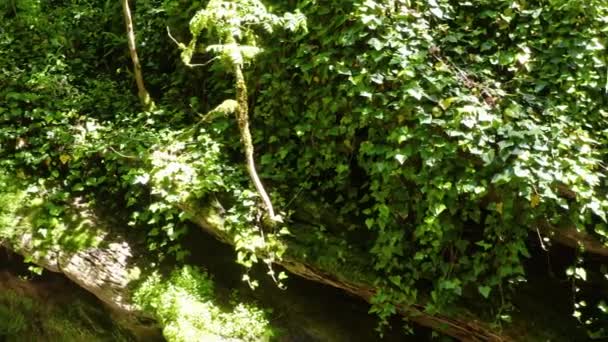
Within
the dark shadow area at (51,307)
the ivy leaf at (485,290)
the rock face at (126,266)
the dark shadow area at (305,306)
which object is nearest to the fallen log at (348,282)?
the rock face at (126,266)

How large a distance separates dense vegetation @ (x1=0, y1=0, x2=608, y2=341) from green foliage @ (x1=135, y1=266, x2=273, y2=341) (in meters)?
0.02

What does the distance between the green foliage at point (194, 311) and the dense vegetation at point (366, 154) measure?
2 cm

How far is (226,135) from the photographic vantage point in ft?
16.6

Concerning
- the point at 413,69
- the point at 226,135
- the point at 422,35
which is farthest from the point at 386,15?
the point at 226,135

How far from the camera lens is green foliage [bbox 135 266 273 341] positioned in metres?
4.35

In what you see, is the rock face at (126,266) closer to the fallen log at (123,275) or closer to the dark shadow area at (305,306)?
the fallen log at (123,275)

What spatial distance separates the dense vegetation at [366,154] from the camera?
3713 mm

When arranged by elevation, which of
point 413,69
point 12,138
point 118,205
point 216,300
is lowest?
point 216,300

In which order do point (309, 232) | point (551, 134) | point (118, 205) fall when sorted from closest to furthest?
point (551, 134)
point (309, 232)
point (118, 205)

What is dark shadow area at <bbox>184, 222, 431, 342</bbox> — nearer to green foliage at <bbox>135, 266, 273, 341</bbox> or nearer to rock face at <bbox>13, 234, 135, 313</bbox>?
green foliage at <bbox>135, 266, 273, 341</bbox>

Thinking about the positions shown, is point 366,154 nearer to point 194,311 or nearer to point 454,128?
point 454,128

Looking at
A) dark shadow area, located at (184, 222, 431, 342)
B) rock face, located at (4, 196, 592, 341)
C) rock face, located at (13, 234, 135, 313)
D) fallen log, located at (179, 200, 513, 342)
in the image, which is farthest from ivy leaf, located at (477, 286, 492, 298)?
rock face, located at (13, 234, 135, 313)

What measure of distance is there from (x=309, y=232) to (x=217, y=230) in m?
0.82

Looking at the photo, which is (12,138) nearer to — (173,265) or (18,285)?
(18,285)
